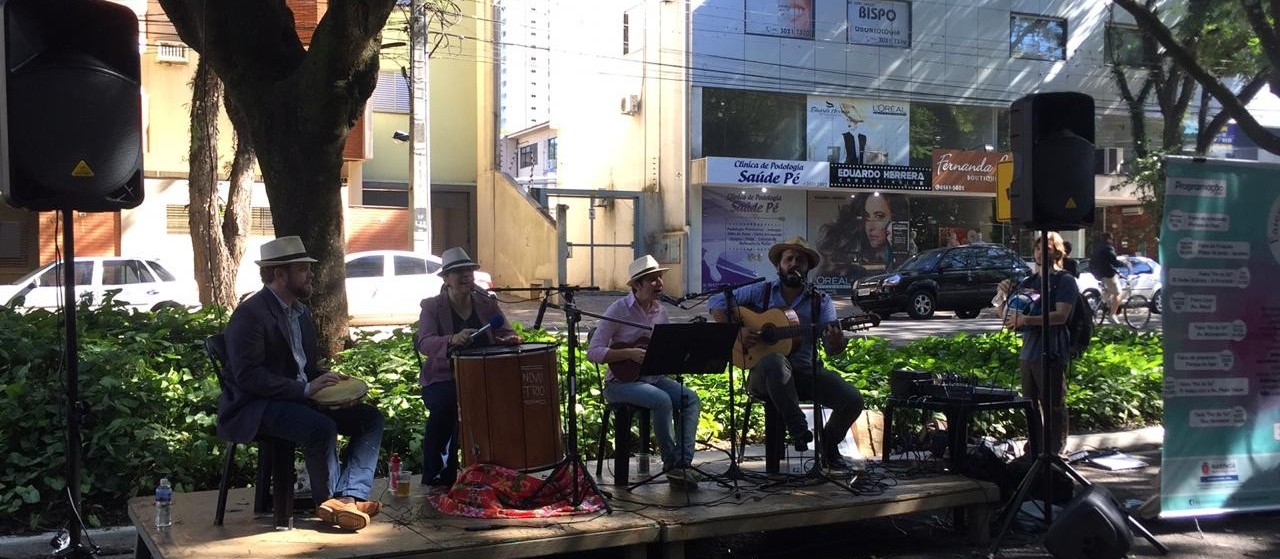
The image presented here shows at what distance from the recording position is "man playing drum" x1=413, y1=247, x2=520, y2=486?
6.52 meters

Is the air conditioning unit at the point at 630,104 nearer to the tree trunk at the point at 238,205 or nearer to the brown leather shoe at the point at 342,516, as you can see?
the tree trunk at the point at 238,205

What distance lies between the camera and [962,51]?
31.0 meters

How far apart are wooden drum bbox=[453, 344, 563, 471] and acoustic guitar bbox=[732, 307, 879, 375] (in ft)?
5.18

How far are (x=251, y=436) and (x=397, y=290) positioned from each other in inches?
572

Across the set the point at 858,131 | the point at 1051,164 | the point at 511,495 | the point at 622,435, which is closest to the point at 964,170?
the point at 858,131

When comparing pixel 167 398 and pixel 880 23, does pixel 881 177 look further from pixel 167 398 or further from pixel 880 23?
pixel 167 398

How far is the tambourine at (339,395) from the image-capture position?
220 inches

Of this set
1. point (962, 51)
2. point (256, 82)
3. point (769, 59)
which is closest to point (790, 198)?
point (769, 59)

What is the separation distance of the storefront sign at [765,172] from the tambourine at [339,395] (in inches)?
883

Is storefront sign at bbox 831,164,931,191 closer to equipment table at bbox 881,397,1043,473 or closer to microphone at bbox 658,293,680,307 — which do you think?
equipment table at bbox 881,397,1043,473

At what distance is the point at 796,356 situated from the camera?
7262mm

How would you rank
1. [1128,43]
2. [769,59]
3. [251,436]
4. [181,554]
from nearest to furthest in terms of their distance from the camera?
[181,554], [251,436], [769,59], [1128,43]

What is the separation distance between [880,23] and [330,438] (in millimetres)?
26824

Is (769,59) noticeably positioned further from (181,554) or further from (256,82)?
(181,554)
